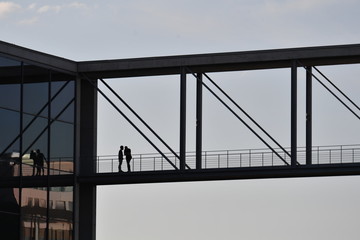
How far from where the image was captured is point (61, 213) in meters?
69.9

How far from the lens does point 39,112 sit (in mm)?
68125

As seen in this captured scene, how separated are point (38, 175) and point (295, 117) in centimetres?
1289

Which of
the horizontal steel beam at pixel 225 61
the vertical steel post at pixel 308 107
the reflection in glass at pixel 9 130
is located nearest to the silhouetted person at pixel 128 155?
the horizontal steel beam at pixel 225 61

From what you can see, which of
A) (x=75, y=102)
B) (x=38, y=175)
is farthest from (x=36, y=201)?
(x=75, y=102)

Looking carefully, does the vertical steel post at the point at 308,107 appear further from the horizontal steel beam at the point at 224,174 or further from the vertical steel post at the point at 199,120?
the vertical steel post at the point at 199,120

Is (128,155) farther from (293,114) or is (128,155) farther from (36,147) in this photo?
(293,114)

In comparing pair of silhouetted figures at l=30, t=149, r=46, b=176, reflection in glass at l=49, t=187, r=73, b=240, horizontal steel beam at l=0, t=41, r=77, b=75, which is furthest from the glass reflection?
reflection in glass at l=49, t=187, r=73, b=240

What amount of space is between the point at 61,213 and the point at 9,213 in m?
5.12

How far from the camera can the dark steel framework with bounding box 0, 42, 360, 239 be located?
6569cm

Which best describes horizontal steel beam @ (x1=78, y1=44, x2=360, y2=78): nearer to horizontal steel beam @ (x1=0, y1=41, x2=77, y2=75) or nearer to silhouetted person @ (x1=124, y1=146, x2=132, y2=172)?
horizontal steel beam @ (x1=0, y1=41, x2=77, y2=75)

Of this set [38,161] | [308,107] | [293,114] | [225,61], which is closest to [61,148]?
[38,161]

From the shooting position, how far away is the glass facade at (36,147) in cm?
6550

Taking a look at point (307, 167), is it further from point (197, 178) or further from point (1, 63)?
point (1, 63)

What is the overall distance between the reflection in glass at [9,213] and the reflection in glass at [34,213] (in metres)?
0.52
